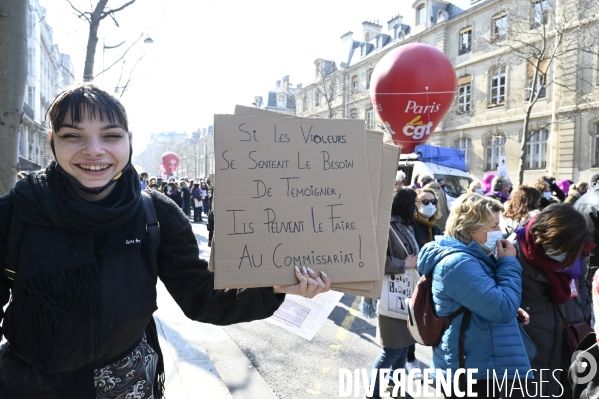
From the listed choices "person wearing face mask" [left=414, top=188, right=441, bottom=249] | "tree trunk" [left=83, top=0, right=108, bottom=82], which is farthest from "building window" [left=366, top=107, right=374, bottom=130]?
"person wearing face mask" [left=414, top=188, right=441, bottom=249]

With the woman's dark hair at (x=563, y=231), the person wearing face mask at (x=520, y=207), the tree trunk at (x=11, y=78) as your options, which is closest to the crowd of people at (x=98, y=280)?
the woman's dark hair at (x=563, y=231)

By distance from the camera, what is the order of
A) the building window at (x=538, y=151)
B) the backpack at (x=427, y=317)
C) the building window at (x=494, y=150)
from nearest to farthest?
the backpack at (x=427, y=317), the building window at (x=538, y=151), the building window at (x=494, y=150)

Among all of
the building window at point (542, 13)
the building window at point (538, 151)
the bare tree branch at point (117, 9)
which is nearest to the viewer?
the bare tree branch at point (117, 9)

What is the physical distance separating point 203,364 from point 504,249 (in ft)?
9.28

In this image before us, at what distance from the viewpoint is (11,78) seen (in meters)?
2.83

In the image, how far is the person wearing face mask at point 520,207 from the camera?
4.53 meters

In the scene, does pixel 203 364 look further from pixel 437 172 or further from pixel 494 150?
pixel 494 150

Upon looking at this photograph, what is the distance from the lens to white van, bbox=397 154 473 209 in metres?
11.5

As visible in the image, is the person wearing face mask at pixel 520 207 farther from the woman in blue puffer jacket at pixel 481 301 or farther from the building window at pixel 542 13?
the building window at pixel 542 13

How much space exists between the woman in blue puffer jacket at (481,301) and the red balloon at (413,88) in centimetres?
739

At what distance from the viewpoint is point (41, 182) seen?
4.81 feet

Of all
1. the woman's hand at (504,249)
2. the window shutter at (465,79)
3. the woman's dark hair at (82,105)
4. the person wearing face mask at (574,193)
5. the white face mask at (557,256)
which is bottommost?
the white face mask at (557,256)

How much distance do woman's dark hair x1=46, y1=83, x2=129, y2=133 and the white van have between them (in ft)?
34.5

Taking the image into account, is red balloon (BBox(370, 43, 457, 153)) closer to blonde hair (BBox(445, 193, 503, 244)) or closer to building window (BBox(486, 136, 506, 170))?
blonde hair (BBox(445, 193, 503, 244))
